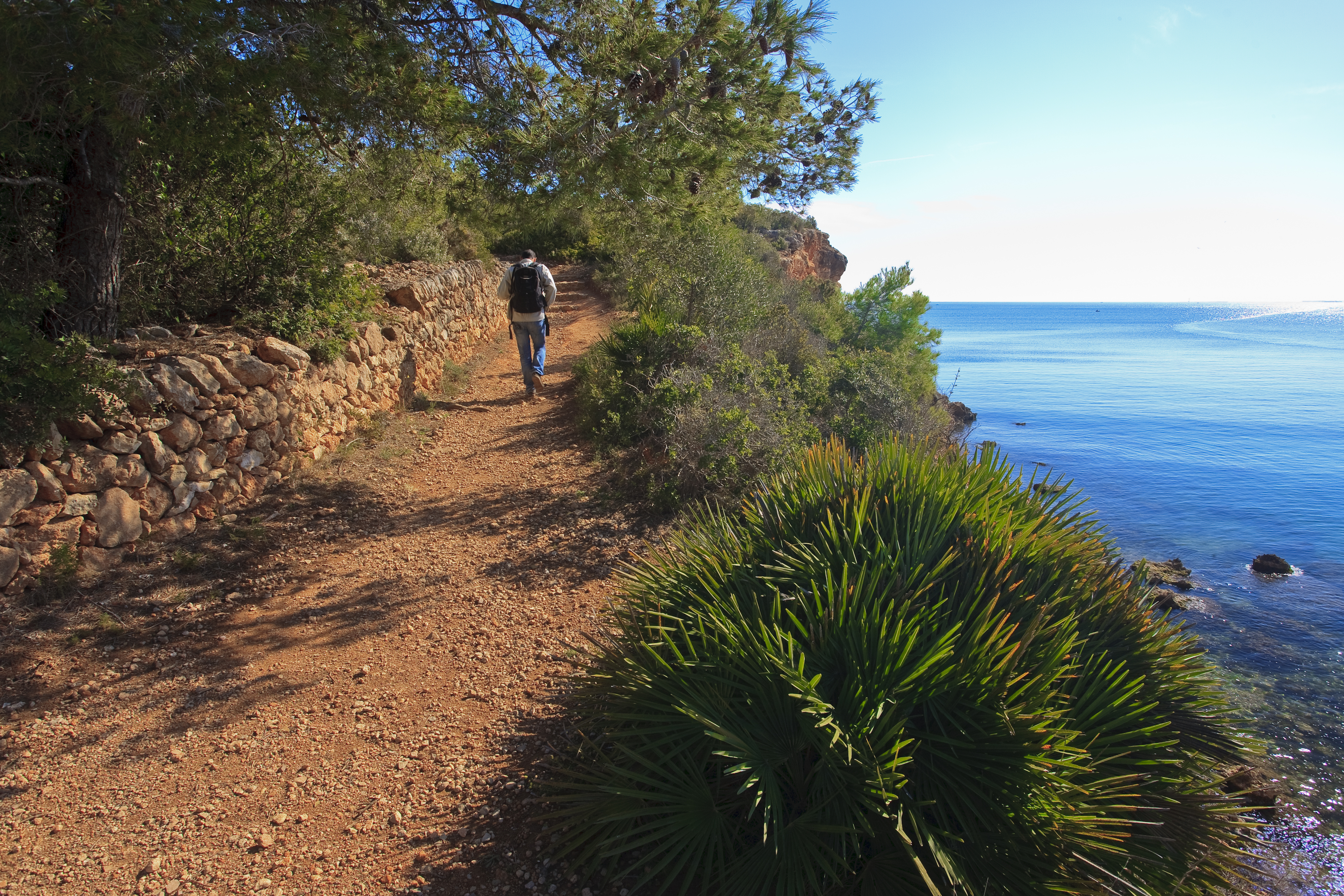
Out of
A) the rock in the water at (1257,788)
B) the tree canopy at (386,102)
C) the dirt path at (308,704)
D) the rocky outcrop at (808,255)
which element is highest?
the rocky outcrop at (808,255)

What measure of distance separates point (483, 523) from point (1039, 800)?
492cm

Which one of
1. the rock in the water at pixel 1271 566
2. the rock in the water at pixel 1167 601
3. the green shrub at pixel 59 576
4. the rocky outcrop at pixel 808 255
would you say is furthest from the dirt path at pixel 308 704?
the rocky outcrop at pixel 808 255

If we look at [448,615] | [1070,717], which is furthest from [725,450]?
[1070,717]

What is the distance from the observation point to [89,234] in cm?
499

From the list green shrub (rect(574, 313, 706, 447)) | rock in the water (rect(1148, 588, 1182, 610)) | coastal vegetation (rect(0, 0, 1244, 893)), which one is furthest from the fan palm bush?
rock in the water (rect(1148, 588, 1182, 610))

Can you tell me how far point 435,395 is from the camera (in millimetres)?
9742

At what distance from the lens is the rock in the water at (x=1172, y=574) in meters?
9.63

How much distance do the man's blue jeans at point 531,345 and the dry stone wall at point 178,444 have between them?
2.12m

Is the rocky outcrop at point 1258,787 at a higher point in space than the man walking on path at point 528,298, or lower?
lower

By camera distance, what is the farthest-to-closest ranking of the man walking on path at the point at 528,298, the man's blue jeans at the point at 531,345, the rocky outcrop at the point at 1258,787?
the man's blue jeans at the point at 531,345, the man walking on path at the point at 528,298, the rocky outcrop at the point at 1258,787

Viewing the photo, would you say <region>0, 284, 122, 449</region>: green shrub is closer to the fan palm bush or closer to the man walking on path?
the fan palm bush

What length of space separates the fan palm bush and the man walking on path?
7.17 metres

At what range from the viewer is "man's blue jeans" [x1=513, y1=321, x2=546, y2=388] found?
9.61 metres

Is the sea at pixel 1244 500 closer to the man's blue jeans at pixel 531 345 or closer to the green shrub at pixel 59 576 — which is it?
the green shrub at pixel 59 576
